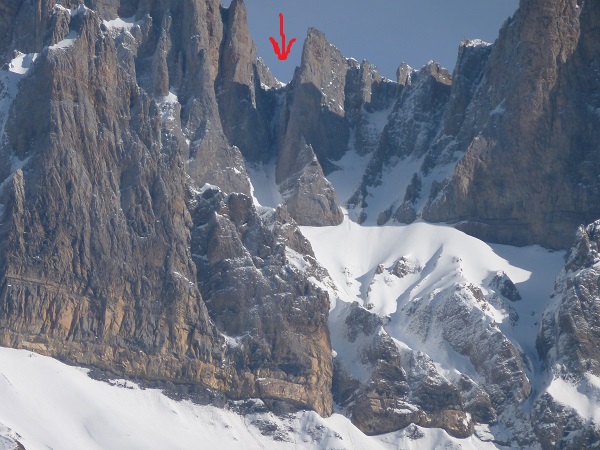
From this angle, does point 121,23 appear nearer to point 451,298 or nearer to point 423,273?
point 423,273

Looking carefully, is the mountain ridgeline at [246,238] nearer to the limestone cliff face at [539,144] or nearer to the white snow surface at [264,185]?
the limestone cliff face at [539,144]

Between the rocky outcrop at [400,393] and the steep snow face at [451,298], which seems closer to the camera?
the rocky outcrop at [400,393]

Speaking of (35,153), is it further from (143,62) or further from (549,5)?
(549,5)

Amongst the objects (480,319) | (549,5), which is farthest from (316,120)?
(480,319)

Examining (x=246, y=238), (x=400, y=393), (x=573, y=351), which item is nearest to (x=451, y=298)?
(x=400, y=393)

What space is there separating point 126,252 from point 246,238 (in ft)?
38.0

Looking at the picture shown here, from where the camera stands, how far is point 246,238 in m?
160

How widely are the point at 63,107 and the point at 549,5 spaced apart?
50.9 m

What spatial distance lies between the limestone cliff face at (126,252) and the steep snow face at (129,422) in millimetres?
2057

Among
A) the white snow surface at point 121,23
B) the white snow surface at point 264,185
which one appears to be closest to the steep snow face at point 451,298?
the white snow surface at point 264,185

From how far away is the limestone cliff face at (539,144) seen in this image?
17750 cm

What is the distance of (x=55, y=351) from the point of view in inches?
5802

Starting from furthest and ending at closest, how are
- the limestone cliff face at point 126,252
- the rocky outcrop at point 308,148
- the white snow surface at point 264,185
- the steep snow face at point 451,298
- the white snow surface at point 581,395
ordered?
1. the white snow surface at point 264,185
2. the rocky outcrop at point 308,148
3. the steep snow face at point 451,298
4. the white snow surface at point 581,395
5. the limestone cliff face at point 126,252

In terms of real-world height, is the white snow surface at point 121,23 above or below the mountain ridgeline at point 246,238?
above
